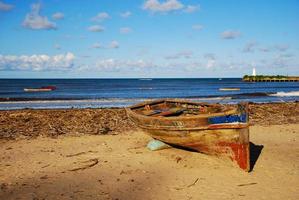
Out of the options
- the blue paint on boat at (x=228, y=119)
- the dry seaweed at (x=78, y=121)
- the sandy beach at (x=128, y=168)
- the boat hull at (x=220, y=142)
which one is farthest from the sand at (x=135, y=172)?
the dry seaweed at (x=78, y=121)

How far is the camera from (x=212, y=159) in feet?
28.1

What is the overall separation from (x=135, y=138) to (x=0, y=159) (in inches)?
176

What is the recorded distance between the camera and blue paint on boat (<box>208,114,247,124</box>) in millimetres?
7371

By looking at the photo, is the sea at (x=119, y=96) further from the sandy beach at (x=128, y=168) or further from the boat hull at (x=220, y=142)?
the boat hull at (x=220, y=142)

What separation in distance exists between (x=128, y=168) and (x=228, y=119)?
8.67 feet

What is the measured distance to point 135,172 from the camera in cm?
783

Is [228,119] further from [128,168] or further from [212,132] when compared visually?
[128,168]

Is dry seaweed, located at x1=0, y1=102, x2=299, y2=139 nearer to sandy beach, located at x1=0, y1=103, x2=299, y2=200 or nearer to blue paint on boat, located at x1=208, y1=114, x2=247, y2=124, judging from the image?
sandy beach, located at x1=0, y1=103, x2=299, y2=200

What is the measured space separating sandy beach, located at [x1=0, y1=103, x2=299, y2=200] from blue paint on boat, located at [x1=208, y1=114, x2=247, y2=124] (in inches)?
47.1

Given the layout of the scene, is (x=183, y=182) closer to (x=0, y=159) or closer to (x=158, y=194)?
(x=158, y=194)

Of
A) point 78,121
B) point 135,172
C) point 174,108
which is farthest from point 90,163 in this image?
point 78,121

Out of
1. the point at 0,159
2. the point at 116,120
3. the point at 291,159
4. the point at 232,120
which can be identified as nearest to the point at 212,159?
the point at 232,120

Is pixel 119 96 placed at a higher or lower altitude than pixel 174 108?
lower

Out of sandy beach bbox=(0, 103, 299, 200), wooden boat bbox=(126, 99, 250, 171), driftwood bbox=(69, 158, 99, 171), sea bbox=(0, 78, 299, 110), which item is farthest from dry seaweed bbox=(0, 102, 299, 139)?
sea bbox=(0, 78, 299, 110)
